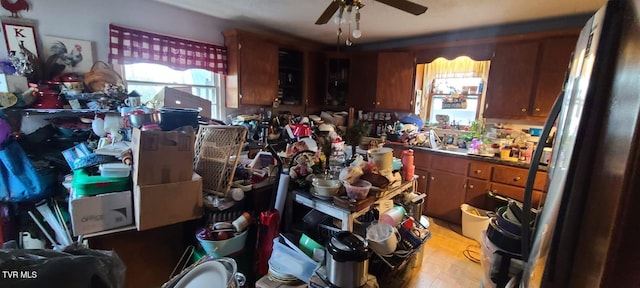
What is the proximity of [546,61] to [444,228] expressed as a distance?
2.12m

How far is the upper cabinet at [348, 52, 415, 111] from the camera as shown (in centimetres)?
375

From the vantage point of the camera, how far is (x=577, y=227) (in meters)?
0.50

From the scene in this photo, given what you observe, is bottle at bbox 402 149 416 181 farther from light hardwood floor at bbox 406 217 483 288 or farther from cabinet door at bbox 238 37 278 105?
cabinet door at bbox 238 37 278 105

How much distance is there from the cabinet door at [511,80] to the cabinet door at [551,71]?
71mm

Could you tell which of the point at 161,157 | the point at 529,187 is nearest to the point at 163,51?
the point at 161,157

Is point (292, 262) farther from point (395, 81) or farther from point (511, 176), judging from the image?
point (395, 81)

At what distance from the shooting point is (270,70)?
3.58m

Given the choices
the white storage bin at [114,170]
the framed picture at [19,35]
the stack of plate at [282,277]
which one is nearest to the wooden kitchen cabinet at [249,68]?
the framed picture at [19,35]

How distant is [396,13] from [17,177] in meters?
3.38

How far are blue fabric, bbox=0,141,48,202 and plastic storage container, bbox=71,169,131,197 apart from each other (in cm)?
42

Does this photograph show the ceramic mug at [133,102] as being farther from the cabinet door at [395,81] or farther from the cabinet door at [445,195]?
the cabinet door at [445,195]

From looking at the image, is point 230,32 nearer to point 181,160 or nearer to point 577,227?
point 181,160

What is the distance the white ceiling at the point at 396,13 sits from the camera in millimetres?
2479

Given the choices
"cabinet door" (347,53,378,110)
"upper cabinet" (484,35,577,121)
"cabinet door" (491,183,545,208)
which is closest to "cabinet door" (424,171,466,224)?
"cabinet door" (491,183,545,208)
